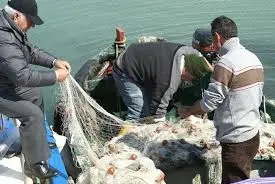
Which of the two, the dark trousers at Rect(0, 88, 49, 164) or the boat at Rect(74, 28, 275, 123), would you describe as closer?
the dark trousers at Rect(0, 88, 49, 164)

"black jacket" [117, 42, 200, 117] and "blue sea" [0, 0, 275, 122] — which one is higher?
"black jacket" [117, 42, 200, 117]

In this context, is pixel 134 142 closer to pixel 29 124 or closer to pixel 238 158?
pixel 238 158

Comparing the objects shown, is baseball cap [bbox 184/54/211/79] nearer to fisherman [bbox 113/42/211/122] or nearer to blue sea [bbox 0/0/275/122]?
fisherman [bbox 113/42/211/122]

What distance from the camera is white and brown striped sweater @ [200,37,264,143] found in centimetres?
394

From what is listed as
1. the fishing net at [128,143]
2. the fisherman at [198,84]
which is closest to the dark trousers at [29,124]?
the fishing net at [128,143]

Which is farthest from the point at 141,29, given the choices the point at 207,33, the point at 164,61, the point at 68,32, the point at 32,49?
the point at 32,49

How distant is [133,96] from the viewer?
222 inches

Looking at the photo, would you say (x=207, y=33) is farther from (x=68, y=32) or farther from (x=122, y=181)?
(x=68, y=32)

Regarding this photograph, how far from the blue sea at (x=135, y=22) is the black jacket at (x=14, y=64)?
7227mm

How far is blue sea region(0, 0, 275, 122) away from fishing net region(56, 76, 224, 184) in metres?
5.94

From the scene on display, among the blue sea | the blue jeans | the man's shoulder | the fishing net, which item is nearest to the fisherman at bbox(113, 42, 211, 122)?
the blue jeans

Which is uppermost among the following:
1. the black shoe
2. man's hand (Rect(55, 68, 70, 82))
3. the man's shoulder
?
the man's shoulder

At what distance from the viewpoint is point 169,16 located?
542 inches

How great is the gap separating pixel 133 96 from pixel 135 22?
8.22m
